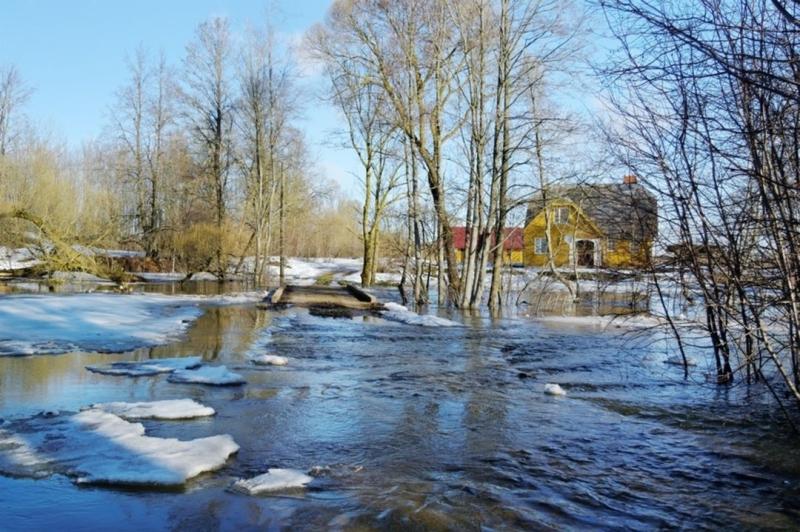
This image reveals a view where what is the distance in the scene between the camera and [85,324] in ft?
36.7

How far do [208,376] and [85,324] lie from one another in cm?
518

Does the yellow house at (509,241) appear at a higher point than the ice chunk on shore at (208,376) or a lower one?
higher

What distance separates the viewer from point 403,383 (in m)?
7.41

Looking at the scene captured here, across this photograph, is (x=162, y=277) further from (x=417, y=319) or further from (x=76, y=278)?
(x=417, y=319)

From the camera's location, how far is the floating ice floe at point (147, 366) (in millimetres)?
→ 7367

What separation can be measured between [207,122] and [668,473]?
35.2 meters

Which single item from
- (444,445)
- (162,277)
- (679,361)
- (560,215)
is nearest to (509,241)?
(560,215)

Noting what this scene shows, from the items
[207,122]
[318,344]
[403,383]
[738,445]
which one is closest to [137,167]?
[207,122]

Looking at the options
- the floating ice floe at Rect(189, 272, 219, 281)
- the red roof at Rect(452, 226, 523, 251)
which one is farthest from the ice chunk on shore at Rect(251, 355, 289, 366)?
the floating ice floe at Rect(189, 272, 219, 281)

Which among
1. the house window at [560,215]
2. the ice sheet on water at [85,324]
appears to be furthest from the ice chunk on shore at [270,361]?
the house window at [560,215]

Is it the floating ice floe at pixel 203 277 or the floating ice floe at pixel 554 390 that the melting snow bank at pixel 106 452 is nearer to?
the floating ice floe at pixel 554 390

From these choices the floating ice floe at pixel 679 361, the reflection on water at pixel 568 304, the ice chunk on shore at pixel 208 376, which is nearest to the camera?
the ice chunk on shore at pixel 208 376

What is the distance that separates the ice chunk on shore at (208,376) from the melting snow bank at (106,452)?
1.77 meters

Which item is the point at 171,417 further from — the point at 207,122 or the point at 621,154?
the point at 207,122
